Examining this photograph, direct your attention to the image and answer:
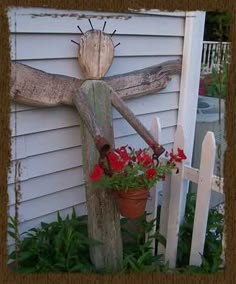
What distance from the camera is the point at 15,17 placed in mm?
1177

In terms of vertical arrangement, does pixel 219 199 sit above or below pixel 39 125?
below

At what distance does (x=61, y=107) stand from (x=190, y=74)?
2.07ft

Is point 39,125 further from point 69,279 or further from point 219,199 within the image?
point 219,199

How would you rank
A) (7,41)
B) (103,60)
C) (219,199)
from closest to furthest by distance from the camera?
(7,41), (103,60), (219,199)

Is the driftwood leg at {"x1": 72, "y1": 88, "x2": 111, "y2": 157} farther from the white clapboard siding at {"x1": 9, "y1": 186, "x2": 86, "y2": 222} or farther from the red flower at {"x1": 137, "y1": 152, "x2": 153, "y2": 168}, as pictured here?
the white clapboard siding at {"x1": 9, "y1": 186, "x2": 86, "y2": 222}

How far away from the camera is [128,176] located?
1.27m

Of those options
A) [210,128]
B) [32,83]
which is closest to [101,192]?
[32,83]

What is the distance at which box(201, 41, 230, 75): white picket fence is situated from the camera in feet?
4.18

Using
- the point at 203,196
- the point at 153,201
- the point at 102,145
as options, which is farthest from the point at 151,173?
the point at 153,201

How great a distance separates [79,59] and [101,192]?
0.48m

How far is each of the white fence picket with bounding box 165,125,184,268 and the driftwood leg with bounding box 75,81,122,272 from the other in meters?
0.24

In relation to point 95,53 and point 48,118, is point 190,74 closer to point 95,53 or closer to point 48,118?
point 95,53

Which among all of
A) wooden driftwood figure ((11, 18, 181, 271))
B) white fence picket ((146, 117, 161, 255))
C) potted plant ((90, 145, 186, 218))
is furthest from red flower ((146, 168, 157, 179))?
white fence picket ((146, 117, 161, 255))

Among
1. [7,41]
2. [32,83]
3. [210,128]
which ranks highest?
[7,41]
